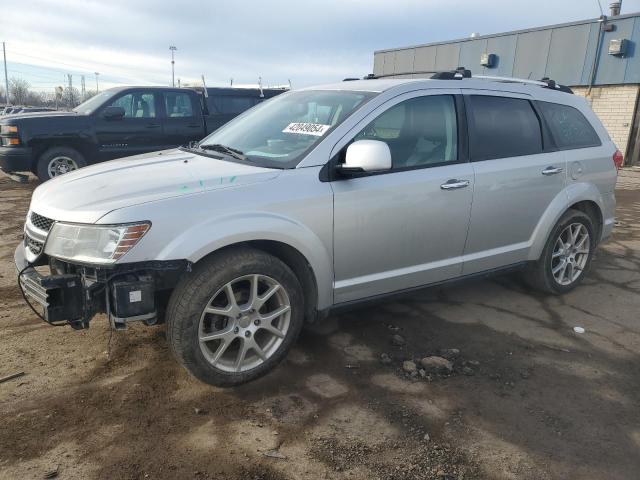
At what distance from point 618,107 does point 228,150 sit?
55.2ft

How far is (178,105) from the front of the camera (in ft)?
31.2

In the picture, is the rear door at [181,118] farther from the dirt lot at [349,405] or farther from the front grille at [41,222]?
the front grille at [41,222]

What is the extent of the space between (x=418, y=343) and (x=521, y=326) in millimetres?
979

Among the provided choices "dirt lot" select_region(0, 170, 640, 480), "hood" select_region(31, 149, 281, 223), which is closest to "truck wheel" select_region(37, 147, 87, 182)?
"dirt lot" select_region(0, 170, 640, 480)

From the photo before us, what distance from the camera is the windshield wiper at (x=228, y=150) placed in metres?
3.43

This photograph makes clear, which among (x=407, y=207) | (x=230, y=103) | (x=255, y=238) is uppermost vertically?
(x=230, y=103)

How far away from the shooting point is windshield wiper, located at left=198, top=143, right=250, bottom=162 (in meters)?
3.43

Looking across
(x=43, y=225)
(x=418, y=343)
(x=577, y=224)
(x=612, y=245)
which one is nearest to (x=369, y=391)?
(x=418, y=343)

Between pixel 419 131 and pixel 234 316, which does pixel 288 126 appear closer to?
pixel 419 131

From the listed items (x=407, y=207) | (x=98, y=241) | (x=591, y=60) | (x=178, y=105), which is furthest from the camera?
(x=591, y=60)

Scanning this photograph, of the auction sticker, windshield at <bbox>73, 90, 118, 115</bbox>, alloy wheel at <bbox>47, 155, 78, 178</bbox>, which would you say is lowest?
alloy wheel at <bbox>47, 155, 78, 178</bbox>

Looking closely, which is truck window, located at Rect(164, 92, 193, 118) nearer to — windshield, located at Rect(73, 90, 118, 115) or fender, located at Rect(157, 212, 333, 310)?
windshield, located at Rect(73, 90, 118, 115)

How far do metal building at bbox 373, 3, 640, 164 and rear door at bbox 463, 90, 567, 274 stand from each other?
11.8 meters

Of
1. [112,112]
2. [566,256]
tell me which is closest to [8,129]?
[112,112]
